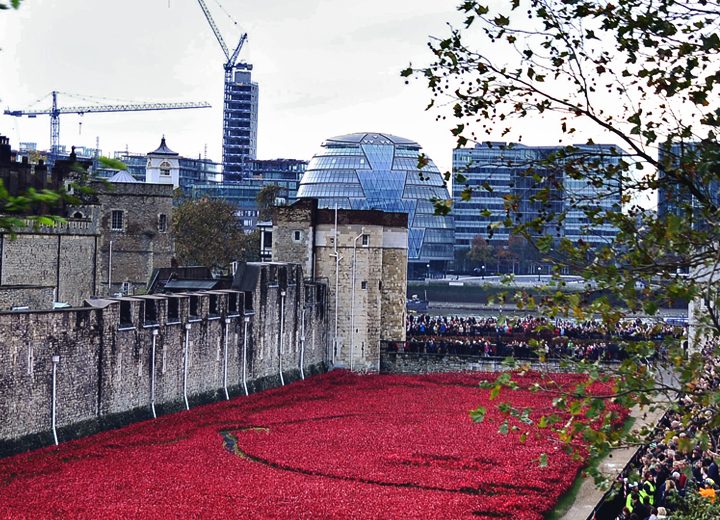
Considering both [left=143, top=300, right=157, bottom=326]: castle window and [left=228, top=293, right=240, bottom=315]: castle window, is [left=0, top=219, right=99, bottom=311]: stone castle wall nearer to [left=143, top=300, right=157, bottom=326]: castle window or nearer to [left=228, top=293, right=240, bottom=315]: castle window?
[left=228, top=293, right=240, bottom=315]: castle window

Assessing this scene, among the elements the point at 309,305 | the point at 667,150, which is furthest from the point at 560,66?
the point at 309,305

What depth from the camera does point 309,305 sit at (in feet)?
205

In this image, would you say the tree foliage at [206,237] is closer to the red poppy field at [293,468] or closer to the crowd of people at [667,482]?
the red poppy field at [293,468]

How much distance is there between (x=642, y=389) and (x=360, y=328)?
170 ft

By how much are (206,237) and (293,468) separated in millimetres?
72818

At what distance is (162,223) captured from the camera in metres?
83.0

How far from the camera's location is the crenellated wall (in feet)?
119

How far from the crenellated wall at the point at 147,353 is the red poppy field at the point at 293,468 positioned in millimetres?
930

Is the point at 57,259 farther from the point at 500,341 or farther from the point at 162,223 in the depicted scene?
the point at 500,341

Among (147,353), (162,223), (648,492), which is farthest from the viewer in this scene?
(162,223)

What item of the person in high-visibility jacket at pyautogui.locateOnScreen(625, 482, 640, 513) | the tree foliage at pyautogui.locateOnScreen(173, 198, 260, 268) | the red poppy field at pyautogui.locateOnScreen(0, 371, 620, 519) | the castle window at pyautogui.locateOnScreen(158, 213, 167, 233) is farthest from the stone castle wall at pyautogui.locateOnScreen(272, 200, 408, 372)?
the tree foliage at pyautogui.locateOnScreen(173, 198, 260, 268)

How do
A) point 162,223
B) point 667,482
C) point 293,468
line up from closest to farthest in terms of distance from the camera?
1. point 667,482
2. point 293,468
3. point 162,223

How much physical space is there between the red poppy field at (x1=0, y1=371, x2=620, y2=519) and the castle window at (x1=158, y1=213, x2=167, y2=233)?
33.2 meters

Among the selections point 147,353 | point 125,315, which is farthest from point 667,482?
point 147,353
